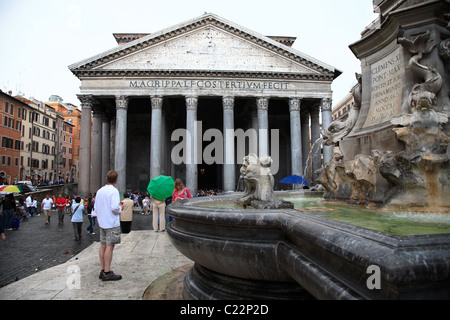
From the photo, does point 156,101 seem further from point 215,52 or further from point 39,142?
point 39,142

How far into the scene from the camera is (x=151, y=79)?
21297 millimetres

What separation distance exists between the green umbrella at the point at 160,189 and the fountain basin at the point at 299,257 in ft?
14.0

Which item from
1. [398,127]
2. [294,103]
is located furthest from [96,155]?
[398,127]

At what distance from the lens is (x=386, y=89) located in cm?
420

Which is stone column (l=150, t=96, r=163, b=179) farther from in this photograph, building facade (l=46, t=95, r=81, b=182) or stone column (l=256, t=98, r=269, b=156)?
building facade (l=46, t=95, r=81, b=182)

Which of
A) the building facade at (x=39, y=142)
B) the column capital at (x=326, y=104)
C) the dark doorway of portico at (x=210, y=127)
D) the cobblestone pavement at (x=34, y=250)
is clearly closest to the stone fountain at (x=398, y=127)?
the cobblestone pavement at (x=34, y=250)

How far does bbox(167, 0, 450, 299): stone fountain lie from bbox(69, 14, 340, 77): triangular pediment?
18190mm

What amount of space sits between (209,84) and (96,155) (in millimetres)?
10604

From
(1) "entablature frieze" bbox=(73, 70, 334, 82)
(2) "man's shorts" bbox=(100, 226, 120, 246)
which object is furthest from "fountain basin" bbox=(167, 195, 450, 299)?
(1) "entablature frieze" bbox=(73, 70, 334, 82)

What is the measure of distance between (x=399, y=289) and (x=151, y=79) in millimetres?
22080

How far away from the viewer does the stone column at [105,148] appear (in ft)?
78.9

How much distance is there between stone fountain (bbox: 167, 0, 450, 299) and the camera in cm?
125

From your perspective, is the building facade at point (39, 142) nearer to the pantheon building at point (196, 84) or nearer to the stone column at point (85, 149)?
the stone column at point (85, 149)

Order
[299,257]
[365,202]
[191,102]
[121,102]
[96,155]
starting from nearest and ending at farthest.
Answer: [299,257] → [365,202] → [121,102] → [191,102] → [96,155]
